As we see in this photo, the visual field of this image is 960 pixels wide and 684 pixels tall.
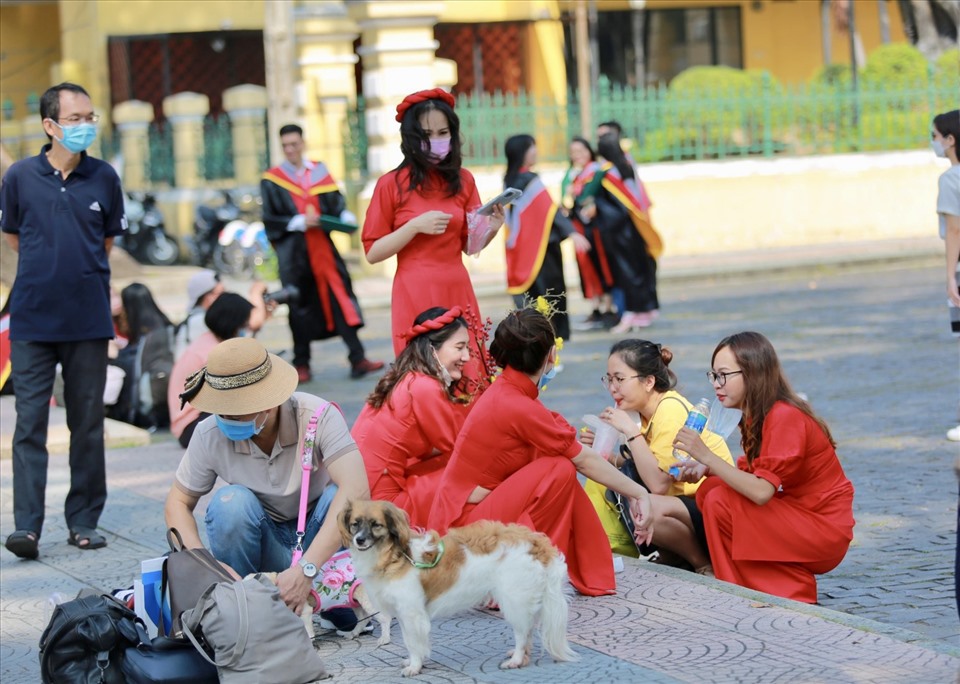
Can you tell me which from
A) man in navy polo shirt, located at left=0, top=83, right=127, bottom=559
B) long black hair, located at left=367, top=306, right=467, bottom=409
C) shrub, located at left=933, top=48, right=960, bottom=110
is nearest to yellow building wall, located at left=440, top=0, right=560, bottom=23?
shrub, located at left=933, top=48, right=960, bottom=110

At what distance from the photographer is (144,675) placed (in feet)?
15.7

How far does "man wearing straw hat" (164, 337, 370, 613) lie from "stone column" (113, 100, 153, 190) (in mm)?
19924

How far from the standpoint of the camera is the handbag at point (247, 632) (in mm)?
4754

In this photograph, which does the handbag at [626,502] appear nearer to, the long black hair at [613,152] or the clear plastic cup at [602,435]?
the clear plastic cup at [602,435]

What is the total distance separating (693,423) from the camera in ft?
20.5

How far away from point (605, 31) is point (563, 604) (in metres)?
27.4

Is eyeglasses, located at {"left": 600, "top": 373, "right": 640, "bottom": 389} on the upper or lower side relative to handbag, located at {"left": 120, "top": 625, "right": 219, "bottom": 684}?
upper

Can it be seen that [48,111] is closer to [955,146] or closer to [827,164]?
[955,146]

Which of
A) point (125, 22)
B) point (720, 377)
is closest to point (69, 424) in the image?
point (720, 377)

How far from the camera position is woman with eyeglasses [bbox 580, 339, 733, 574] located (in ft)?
20.9

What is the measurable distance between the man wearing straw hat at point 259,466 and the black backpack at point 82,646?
55 cm

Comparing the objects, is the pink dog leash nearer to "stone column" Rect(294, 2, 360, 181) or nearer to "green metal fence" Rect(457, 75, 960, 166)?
"green metal fence" Rect(457, 75, 960, 166)

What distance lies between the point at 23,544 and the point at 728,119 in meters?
17.1

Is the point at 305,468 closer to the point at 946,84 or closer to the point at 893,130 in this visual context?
the point at 893,130
